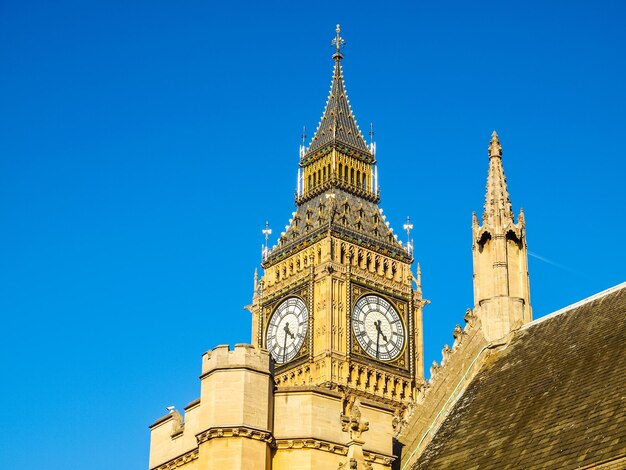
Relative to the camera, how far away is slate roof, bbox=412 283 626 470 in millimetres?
27438

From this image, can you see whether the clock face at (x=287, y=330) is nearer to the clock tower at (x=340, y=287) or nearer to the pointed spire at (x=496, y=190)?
the clock tower at (x=340, y=287)

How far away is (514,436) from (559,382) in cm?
206

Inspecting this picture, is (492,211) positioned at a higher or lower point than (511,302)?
higher

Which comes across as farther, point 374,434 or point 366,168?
point 366,168

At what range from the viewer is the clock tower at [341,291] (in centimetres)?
8181

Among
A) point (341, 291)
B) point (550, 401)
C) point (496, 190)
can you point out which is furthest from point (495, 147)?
point (341, 291)

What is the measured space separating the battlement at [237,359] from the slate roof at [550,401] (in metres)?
4.69

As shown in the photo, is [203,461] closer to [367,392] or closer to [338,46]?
[367,392]

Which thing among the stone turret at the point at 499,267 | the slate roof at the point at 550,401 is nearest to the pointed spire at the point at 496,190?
the stone turret at the point at 499,267

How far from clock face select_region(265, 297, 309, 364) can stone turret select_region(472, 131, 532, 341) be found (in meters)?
44.1

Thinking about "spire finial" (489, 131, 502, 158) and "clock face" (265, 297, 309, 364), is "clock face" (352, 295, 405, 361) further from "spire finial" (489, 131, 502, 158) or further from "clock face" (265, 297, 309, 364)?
"spire finial" (489, 131, 502, 158)

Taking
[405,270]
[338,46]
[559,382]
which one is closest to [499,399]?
[559,382]

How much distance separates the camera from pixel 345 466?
98.1ft

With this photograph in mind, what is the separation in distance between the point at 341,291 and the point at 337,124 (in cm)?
1409
